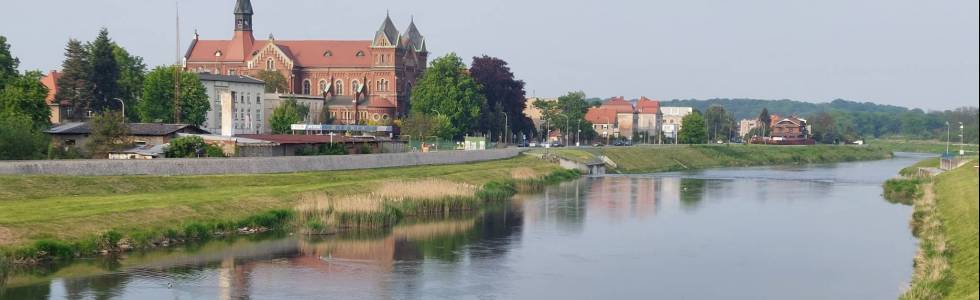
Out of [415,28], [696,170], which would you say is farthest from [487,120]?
[415,28]

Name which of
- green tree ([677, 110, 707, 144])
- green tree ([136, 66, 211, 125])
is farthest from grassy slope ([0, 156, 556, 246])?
green tree ([677, 110, 707, 144])

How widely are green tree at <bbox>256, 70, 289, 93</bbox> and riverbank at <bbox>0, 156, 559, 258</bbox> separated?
3277 inches

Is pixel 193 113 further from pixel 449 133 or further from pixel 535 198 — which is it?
pixel 535 198

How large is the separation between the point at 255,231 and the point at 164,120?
55616 millimetres

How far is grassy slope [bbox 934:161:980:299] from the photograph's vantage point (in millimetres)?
38513

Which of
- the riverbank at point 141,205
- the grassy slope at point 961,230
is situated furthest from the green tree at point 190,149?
the grassy slope at point 961,230

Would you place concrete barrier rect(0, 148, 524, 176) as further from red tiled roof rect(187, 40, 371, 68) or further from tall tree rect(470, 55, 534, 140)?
red tiled roof rect(187, 40, 371, 68)

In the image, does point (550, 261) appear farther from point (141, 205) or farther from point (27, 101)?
point (27, 101)

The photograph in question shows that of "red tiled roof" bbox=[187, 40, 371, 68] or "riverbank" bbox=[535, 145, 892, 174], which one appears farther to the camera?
"red tiled roof" bbox=[187, 40, 371, 68]

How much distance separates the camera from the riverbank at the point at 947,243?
131ft

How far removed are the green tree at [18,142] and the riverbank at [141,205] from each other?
10396mm

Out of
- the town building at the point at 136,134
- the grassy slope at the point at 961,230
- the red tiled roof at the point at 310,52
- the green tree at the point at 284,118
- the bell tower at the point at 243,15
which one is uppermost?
the bell tower at the point at 243,15

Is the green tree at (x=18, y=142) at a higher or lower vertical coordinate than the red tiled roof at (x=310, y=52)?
lower

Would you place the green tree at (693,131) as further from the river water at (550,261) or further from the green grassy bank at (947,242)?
the river water at (550,261)
